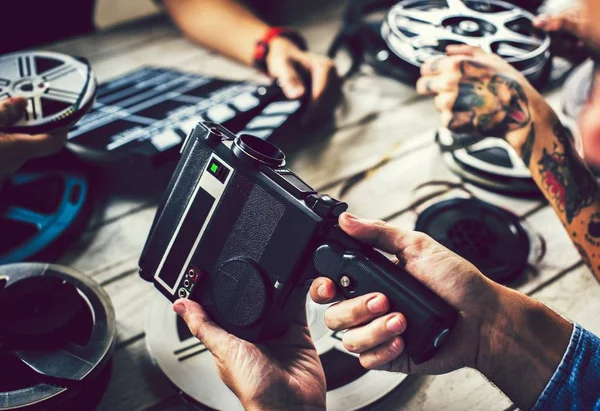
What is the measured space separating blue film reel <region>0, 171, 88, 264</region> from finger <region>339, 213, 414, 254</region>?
475 millimetres

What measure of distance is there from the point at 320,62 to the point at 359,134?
0.49 feet

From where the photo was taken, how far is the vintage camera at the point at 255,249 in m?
0.56

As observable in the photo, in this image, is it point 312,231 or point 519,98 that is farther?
point 519,98

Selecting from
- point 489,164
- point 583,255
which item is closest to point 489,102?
point 489,164

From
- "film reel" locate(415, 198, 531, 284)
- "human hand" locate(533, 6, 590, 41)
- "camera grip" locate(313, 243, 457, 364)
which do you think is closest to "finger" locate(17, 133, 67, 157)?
"camera grip" locate(313, 243, 457, 364)

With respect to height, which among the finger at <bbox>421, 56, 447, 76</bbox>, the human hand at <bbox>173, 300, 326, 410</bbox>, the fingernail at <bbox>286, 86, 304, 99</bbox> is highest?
the finger at <bbox>421, 56, 447, 76</bbox>

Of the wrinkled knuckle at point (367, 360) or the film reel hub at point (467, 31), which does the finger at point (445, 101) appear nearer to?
the film reel hub at point (467, 31)

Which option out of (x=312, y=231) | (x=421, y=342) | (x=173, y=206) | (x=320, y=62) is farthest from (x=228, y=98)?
(x=421, y=342)

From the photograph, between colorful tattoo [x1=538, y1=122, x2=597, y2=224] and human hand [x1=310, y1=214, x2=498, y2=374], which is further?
colorful tattoo [x1=538, y1=122, x2=597, y2=224]

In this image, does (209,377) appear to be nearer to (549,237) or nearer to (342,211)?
(342,211)

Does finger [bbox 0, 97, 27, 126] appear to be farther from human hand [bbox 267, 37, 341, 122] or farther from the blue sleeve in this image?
the blue sleeve

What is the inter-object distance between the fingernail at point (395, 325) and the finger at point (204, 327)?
7.3 inches

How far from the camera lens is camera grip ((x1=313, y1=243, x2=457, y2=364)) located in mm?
539

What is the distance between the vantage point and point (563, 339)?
0.65m
